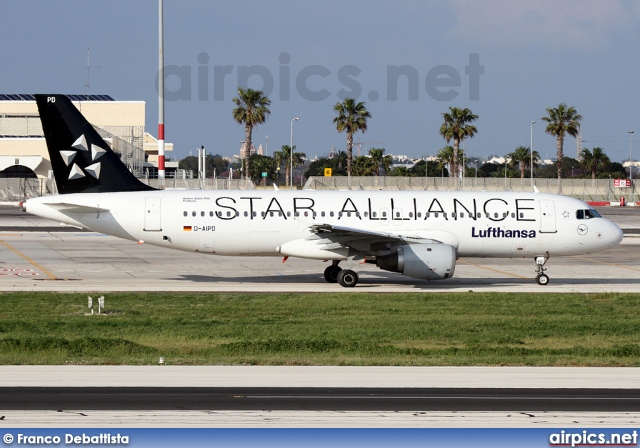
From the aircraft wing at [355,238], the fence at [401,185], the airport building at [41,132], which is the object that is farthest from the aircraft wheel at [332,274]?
the airport building at [41,132]

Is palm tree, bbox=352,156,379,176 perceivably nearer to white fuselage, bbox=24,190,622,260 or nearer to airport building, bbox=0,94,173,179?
airport building, bbox=0,94,173,179

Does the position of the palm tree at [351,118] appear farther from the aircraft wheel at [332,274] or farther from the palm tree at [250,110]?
the aircraft wheel at [332,274]

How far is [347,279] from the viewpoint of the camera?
33.8 metres

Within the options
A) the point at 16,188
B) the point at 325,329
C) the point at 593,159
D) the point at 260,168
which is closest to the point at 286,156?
the point at 260,168

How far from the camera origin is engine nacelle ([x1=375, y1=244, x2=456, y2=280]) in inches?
1278

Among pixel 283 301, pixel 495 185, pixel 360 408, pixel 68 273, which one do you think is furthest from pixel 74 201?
pixel 495 185

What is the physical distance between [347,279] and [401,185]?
222 ft

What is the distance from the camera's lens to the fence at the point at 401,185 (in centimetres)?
9662

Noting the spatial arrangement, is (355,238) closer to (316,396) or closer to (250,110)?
(316,396)

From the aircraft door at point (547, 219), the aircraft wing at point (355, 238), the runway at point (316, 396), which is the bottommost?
→ the runway at point (316, 396)

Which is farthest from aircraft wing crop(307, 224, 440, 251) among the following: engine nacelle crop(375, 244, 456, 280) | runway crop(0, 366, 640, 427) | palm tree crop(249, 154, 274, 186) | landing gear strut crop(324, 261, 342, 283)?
palm tree crop(249, 154, 274, 186)

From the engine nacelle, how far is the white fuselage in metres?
1.98

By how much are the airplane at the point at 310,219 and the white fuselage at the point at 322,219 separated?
38mm

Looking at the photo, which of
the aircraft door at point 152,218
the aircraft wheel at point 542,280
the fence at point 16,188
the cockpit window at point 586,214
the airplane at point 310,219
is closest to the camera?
the airplane at point 310,219
